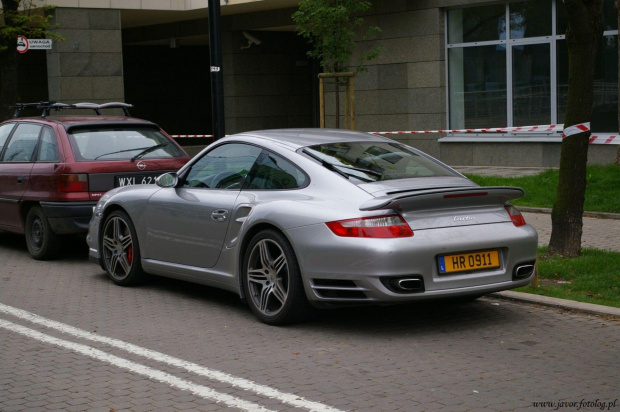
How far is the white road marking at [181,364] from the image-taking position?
5262 millimetres

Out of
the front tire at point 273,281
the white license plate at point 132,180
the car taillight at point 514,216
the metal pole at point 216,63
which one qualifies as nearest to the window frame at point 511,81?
the metal pole at point 216,63

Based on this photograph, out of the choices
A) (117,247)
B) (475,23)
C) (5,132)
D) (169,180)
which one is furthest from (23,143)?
(475,23)

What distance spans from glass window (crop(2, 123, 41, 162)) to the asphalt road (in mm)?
3191

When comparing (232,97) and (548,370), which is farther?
(232,97)

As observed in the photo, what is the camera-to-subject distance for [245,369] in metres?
6.01

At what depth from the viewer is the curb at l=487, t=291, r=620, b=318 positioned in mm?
7441

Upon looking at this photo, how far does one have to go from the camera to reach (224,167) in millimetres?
8195

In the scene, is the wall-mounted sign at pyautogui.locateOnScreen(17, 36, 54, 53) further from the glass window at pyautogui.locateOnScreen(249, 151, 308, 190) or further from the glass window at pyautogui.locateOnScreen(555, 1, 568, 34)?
the glass window at pyautogui.locateOnScreen(249, 151, 308, 190)

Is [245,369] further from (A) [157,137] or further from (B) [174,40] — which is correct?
(B) [174,40]

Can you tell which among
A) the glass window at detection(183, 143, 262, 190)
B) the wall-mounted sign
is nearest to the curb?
the glass window at detection(183, 143, 262, 190)

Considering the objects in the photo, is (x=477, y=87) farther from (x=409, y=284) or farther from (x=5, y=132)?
(x=409, y=284)

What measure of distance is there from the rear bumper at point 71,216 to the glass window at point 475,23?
499 inches

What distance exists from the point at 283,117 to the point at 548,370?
25.5 m

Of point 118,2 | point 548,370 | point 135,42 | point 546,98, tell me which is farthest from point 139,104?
point 548,370
